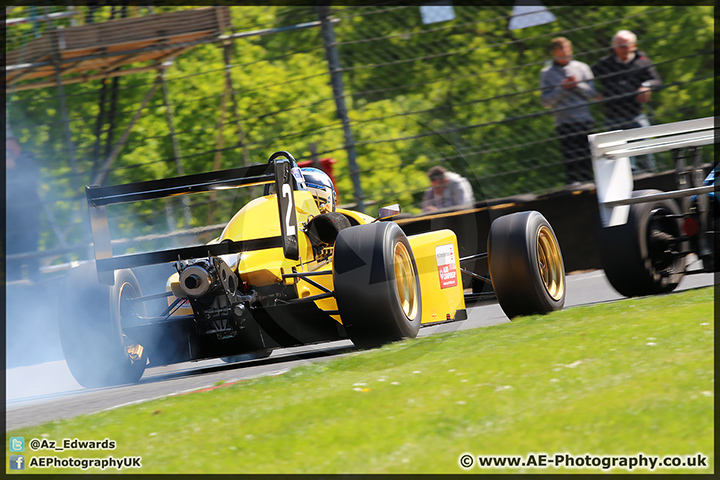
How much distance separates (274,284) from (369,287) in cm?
81

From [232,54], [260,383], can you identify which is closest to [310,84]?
[232,54]

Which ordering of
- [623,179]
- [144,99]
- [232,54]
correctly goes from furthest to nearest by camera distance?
[144,99]
[232,54]
[623,179]

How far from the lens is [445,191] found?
964cm

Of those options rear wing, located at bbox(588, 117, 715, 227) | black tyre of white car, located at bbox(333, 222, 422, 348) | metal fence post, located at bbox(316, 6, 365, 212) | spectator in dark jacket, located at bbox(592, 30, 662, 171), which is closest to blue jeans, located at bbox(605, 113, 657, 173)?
spectator in dark jacket, located at bbox(592, 30, 662, 171)

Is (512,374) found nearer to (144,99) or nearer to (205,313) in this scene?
(205,313)

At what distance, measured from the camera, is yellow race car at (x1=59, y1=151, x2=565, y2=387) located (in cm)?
555

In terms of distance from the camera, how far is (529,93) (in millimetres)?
10125

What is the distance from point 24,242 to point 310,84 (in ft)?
11.7


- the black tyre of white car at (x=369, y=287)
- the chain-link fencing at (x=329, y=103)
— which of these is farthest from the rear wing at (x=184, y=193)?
the chain-link fencing at (x=329, y=103)

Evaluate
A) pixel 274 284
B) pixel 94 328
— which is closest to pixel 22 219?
pixel 94 328

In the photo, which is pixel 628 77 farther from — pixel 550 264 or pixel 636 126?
pixel 550 264

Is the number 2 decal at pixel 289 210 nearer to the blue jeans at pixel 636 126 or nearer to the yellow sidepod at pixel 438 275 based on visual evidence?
the yellow sidepod at pixel 438 275

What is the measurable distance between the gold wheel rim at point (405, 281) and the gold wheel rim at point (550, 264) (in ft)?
3.66

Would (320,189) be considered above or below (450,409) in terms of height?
above
